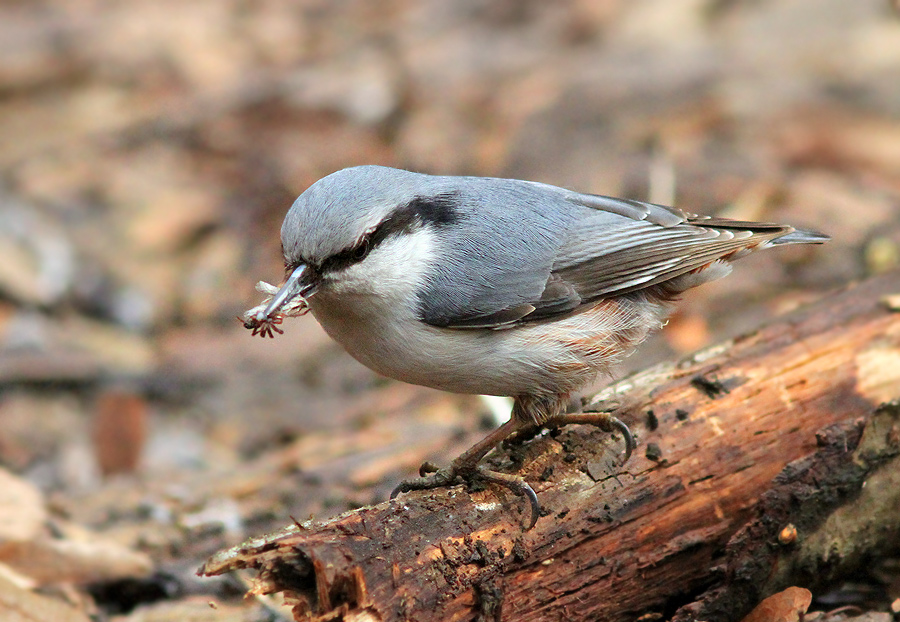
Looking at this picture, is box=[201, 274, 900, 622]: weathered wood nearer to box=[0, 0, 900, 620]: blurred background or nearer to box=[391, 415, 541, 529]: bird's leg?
box=[391, 415, 541, 529]: bird's leg

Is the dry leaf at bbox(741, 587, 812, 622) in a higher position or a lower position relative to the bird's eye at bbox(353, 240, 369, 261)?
lower

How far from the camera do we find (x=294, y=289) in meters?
3.15

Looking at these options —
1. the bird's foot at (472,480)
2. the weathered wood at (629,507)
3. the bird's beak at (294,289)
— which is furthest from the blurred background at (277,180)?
the bird's beak at (294,289)

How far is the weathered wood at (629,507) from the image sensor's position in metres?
2.61

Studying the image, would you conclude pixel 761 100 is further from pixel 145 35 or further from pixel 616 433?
pixel 145 35

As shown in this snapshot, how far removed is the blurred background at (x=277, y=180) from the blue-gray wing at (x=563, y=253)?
49.6 inches

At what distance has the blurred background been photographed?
4773 millimetres

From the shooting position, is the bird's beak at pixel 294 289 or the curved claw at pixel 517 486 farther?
the bird's beak at pixel 294 289

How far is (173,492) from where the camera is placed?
480 cm

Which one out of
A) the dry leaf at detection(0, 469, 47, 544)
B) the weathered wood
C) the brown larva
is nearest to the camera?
the weathered wood

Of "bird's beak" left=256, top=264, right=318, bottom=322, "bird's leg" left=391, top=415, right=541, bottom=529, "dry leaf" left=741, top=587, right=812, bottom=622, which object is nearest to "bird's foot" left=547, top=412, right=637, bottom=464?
"bird's leg" left=391, top=415, right=541, bottom=529

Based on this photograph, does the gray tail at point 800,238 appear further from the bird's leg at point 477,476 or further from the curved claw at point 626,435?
the bird's leg at point 477,476

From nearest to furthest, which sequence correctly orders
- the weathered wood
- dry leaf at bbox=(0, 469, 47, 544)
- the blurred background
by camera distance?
1. the weathered wood
2. dry leaf at bbox=(0, 469, 47, 544)
3. the blurred background

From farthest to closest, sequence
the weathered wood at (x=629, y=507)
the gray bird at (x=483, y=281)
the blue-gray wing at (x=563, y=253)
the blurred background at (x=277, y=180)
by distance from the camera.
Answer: the blurred background at (x=277, y=180)
the blue-gray wing at (x=563, y=253)
the gray bird at (x=483, y=281)
the weathered wood at (x=629, y=507)
